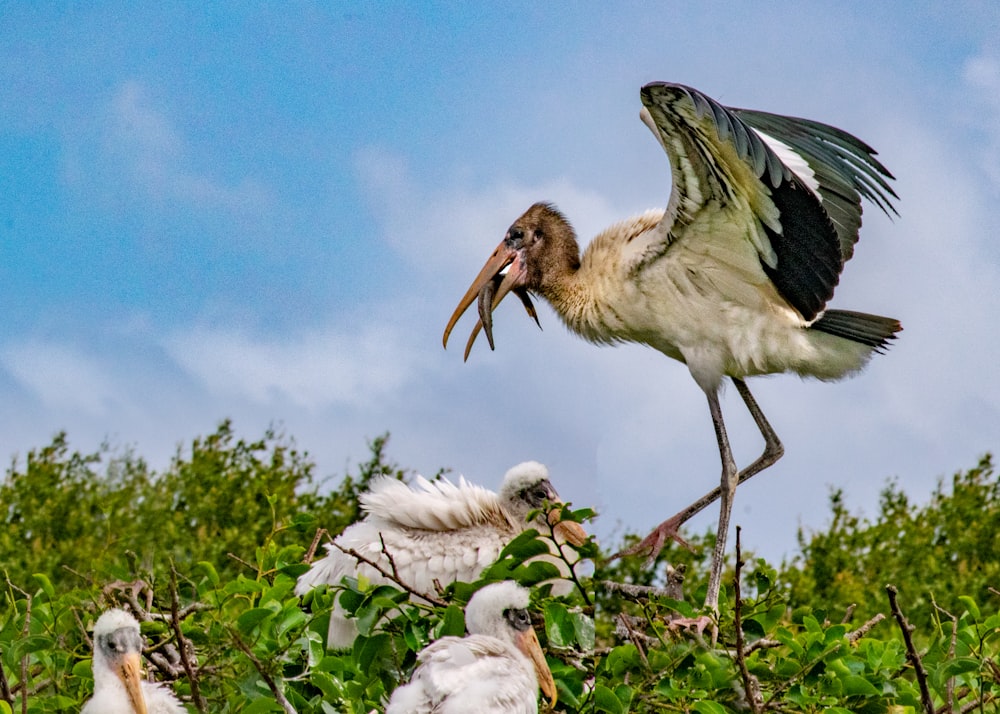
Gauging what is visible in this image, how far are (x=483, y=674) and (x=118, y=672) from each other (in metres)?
1.01

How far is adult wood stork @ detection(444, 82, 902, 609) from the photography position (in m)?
5.31

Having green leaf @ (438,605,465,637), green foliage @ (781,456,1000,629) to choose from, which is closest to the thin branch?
green leaf @ (438,605,465,637)

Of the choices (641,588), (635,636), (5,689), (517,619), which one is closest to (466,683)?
(517,619)

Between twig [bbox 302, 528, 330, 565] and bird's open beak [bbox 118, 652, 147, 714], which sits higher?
twig [bbox 302, 528, 330, 565]

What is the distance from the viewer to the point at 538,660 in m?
3.85

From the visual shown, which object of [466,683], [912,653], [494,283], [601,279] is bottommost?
[912,653]

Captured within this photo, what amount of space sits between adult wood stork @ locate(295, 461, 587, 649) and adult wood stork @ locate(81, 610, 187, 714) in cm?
88

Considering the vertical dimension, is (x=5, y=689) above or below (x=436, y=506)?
below

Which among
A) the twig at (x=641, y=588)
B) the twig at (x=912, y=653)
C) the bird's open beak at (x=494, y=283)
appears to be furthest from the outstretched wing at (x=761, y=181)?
the twig at (x=912, y=653)

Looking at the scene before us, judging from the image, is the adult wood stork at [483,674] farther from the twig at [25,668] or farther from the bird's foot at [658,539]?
the bird's foot at [658,539]

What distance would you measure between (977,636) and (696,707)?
903 mm

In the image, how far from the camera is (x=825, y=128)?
594 centimetres

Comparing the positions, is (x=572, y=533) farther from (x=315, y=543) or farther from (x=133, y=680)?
(x=133, y=680)

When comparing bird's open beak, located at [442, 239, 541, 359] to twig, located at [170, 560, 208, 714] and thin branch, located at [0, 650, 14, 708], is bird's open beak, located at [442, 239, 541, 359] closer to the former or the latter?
twig, located at [170, 560, 208, 714]
